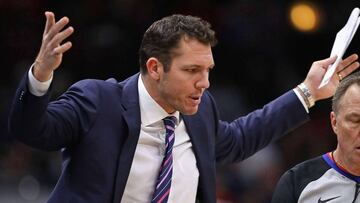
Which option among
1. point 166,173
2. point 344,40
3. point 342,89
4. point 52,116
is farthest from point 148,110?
point 344,40

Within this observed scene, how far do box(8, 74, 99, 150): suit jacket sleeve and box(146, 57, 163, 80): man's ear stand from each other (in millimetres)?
248

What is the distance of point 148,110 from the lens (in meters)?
3.50

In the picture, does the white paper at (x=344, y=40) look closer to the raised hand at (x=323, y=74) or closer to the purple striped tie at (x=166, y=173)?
the raised hand at (x=323, y=74)

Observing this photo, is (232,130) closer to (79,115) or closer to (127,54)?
(79,115)

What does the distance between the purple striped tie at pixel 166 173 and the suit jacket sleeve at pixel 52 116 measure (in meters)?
0.33

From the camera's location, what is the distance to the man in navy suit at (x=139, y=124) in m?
3.16

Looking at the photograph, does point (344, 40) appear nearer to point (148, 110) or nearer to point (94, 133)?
point (148, 110)

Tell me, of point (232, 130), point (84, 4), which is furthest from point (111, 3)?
point (232, 130)

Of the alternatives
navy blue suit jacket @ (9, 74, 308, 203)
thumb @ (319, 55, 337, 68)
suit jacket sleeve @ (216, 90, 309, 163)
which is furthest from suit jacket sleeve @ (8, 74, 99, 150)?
thumb @ (319, 55, 337, 68)

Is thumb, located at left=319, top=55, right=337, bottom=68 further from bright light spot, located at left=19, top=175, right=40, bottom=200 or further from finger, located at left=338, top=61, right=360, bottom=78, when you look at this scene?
bright light spot, located at left=19, top=175, right=40, bottom=200

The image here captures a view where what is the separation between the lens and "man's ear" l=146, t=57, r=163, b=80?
3.47 m

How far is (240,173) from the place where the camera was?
6.99 meters

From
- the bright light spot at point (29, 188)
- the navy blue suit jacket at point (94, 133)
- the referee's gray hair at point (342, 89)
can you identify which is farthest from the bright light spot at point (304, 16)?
the referee's gray hair at point (342, 89)

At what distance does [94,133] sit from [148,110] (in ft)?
0.94
